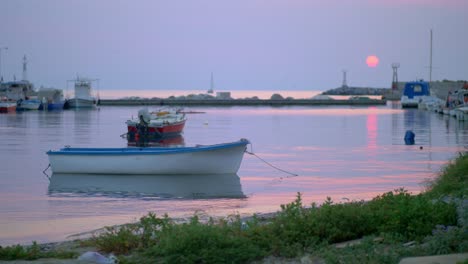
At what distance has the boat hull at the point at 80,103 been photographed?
3954 inches

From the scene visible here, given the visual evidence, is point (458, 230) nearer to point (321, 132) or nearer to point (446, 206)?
point (446, 206)

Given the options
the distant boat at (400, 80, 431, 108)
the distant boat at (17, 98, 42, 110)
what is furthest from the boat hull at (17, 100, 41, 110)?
the distant boat at (400, 80, 431, 108)

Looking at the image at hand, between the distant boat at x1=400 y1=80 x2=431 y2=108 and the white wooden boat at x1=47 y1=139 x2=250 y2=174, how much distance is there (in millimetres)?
81781

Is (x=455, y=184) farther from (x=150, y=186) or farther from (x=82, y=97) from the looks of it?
(x=82, y=97)

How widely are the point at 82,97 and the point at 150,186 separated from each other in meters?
81.1

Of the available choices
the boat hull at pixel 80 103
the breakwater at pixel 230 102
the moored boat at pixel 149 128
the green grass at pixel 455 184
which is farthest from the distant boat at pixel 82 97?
the green grass at pixel 455 184

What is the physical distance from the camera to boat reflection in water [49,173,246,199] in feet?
67.5

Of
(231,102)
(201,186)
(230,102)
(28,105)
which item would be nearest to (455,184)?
(201,186)

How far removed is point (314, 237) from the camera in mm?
9719

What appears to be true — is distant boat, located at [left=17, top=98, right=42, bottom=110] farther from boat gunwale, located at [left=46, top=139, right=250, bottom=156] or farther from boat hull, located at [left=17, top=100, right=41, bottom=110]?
boat gunwale, located at [left=46, top=139, right=250, bottom=156]

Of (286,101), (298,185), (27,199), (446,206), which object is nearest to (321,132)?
(298,185)

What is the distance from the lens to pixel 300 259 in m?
9.05

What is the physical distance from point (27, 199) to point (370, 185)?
9944 millimetres

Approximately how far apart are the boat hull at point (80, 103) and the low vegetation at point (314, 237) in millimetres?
91704
